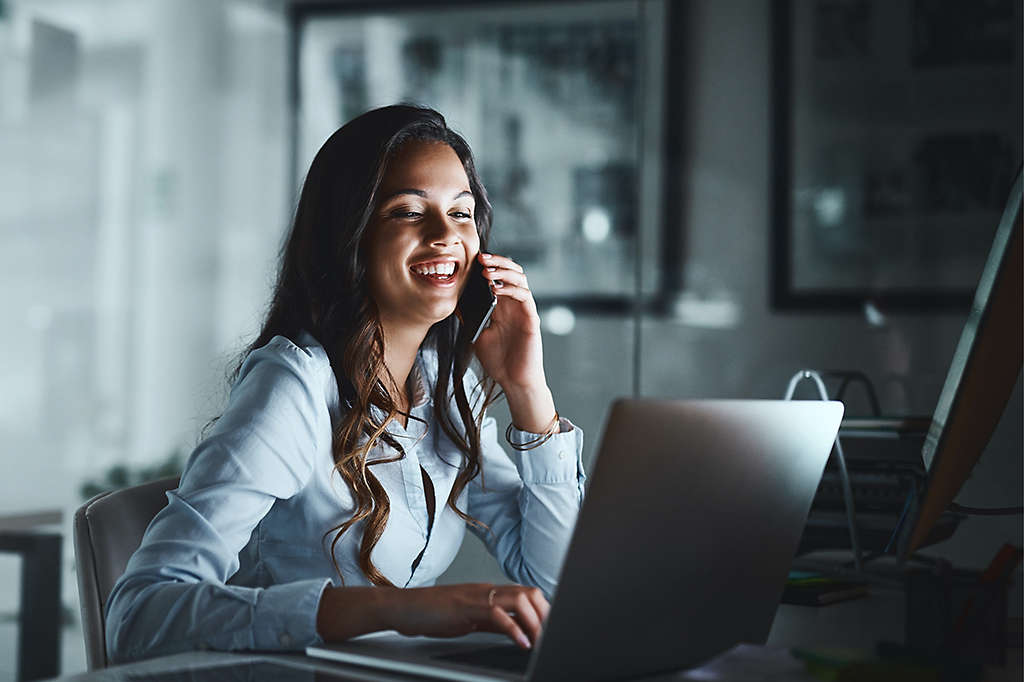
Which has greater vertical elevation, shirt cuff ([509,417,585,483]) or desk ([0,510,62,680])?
shirt cuff ([509,417,585,483])

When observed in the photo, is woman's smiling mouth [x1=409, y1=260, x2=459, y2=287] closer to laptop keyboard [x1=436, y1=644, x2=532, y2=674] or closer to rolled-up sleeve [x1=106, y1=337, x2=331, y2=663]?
rolled-up sleeve [x1=106, y1=337, x2=331, y2=663]

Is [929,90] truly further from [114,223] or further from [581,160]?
[114,223]

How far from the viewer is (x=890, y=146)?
2.42 metres

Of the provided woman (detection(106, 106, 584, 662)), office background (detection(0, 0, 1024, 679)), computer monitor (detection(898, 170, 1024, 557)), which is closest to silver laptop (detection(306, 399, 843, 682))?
computer monitor (detection(898, 170, 1024, 557))

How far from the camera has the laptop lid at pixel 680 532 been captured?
795 mm

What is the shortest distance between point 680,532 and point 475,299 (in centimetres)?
80

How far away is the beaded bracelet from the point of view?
4.87ft

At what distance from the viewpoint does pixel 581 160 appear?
2.79 m

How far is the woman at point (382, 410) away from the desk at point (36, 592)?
59.5 inches

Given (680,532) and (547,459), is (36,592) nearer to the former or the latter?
(547,459)

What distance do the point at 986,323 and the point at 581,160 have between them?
198 cm

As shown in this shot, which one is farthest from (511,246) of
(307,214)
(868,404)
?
(307,214)

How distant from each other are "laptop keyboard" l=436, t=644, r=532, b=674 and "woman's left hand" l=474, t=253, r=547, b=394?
0.59 metres

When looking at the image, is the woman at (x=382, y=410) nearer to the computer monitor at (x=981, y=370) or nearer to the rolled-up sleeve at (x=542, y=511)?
Answer: the rolled-up sleeve at (x=542, y=511)
